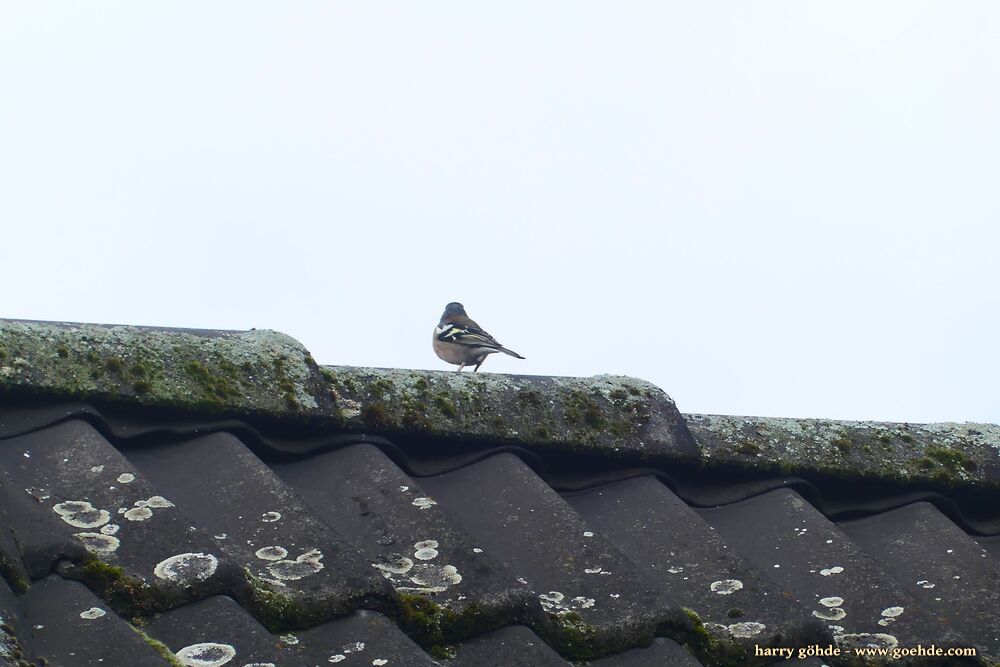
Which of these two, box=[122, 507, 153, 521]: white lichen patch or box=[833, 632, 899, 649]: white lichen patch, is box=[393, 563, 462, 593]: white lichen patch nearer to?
box=[122, 507, 153, 521]: white lichen patch

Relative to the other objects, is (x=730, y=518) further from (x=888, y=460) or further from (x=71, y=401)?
(x=71, y=401)

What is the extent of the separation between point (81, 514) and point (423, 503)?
2.78 ft

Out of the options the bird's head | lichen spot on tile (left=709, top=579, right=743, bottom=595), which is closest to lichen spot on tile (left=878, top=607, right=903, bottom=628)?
lichen spot on tile (left=709, top=579, right=743, bottom=595)

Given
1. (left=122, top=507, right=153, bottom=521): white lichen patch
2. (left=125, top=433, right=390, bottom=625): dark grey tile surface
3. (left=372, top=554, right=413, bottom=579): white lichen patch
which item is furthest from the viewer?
(left=372, top=554, right=413, bottom=579): white lichen patch

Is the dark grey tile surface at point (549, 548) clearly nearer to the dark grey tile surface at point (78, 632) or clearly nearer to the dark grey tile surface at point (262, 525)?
the dark grey tile surface at point (262, 525)

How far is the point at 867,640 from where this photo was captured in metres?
3.20

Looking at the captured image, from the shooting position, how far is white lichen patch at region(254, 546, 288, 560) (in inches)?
113

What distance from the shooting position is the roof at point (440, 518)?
264cm

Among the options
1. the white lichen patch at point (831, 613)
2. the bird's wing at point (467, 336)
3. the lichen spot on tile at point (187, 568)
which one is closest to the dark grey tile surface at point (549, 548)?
the white lichen patch at point (831, 613)

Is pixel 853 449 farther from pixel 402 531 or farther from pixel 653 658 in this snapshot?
pixel 402 531

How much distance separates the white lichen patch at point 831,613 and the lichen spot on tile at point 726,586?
23cm

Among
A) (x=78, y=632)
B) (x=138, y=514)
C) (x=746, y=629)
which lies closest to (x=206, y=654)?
(x=78, y=632)

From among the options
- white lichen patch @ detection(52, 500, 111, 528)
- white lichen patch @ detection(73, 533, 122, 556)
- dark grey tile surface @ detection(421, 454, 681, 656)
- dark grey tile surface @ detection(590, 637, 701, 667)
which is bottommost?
dark grey tile surface @ detection(590, 637, 701, 667)

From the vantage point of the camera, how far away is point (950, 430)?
4.71 meters
